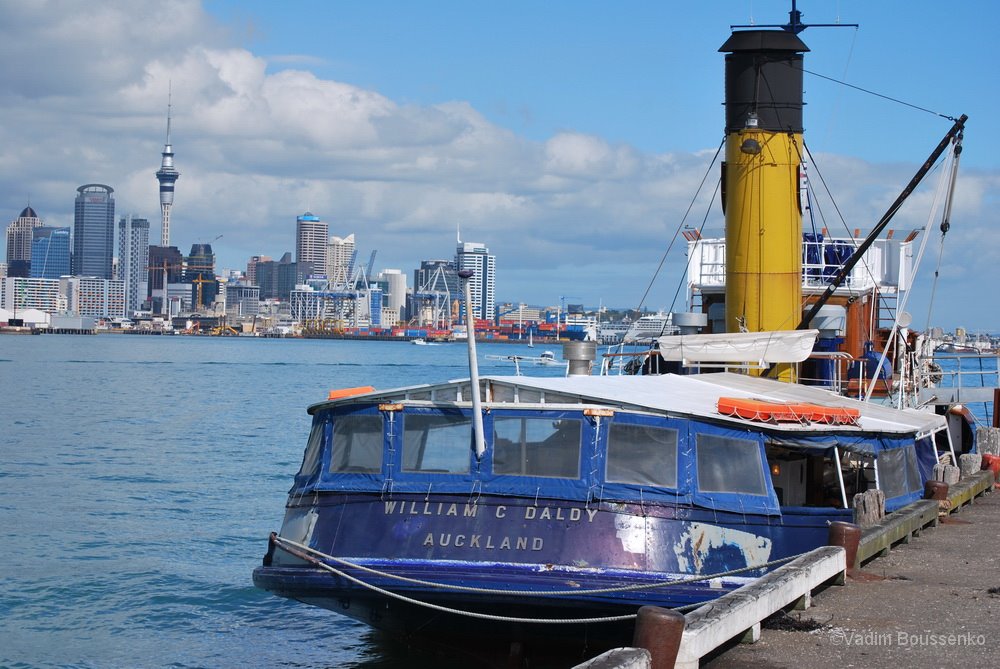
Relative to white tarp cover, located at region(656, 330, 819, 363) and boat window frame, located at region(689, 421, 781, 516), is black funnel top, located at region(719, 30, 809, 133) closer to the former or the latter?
white tarp cover, located at region(656, 330, 819, 363)

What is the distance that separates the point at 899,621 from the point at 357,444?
20.6 feet

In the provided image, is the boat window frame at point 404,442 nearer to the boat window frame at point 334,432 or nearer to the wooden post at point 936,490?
the boat window frame at point 334,432

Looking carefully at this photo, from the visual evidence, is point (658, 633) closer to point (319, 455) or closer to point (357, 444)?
point (357, 444)

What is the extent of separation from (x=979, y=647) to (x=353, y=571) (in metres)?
6.47

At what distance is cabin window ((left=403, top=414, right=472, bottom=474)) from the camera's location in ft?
46.4

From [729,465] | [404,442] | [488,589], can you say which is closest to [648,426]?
[729,465]

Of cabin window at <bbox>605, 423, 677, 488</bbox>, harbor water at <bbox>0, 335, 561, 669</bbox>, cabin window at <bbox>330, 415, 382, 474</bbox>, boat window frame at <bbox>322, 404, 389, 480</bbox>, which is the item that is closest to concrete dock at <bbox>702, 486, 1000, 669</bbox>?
cabin window at <bbox>605, 423, 677, 488</bbox>

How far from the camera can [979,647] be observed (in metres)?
10.9

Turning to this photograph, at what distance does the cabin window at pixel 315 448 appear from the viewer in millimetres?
14945

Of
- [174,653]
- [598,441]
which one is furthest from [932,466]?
[174,653]

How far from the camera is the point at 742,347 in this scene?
21.1 meters

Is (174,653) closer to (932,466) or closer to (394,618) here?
(394,618)

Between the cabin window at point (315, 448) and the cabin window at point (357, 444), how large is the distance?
268 millimetres

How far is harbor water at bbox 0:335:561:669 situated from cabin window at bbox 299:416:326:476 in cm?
322
